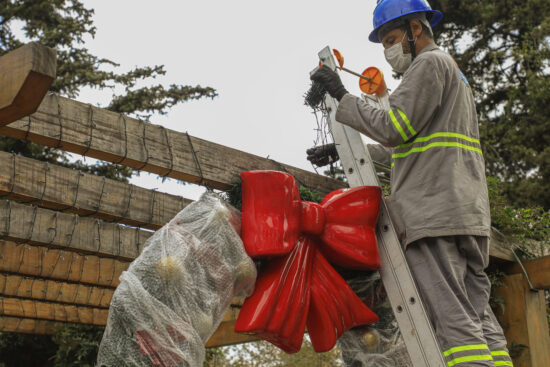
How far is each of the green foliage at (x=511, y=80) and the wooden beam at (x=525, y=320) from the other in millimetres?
9559

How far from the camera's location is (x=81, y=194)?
149 inches

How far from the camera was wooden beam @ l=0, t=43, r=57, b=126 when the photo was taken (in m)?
2.26

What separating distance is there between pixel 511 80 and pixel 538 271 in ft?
43.0

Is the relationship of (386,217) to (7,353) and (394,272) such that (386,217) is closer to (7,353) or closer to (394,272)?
(394,272)

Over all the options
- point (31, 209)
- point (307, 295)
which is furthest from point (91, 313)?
point (307, 295)

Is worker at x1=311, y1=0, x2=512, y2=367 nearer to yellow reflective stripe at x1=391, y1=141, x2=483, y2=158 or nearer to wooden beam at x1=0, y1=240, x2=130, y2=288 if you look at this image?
yellow reflective stripe at x1=391, y1=141, x2=483, y2=158

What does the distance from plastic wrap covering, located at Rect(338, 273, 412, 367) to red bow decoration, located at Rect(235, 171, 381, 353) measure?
0.72ft

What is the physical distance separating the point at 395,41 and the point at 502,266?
2.43m

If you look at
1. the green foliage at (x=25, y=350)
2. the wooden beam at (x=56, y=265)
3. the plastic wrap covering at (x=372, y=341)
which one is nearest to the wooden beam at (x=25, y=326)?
the wooden beam at (x=56, y=265)

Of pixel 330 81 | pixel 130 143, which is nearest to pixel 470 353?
pixel 330 81

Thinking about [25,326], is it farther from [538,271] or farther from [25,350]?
[538,271]

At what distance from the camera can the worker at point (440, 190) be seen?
259 centimetres

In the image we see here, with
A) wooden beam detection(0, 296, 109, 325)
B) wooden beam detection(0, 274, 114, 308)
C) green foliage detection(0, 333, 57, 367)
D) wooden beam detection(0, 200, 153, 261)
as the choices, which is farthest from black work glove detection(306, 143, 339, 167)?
green foliage detection(0, 333, 57, 367)

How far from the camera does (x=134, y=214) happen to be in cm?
395
